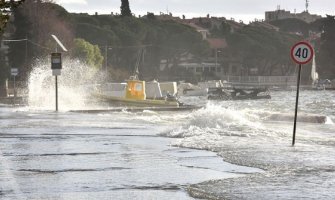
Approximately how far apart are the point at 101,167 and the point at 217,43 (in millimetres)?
161273

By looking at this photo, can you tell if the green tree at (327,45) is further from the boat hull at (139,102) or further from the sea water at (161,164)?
the sea water at (161,164)

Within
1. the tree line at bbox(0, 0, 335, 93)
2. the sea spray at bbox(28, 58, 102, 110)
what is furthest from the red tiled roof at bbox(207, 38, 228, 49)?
the sea spray at bbox(28, 58, 102, 110)

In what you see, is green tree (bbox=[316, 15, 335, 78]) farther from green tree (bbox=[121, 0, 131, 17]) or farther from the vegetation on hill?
green tree (bbox=[121, 0, 131, 17])

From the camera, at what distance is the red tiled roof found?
566 ft

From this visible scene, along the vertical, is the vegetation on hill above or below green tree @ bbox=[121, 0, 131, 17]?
below

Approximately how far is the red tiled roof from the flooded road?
149428 millimetres

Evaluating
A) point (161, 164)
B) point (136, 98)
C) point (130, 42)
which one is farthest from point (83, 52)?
point (161, 164)

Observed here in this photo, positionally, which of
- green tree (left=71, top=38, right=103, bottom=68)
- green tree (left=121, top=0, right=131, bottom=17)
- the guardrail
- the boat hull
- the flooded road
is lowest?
the guardrail

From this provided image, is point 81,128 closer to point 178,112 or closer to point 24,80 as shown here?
point 178,112

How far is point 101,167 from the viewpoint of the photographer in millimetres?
14977

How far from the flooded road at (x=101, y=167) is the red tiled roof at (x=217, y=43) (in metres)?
149

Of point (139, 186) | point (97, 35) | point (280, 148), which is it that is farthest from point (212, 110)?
point (97, 35)

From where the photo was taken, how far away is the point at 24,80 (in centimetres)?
8819

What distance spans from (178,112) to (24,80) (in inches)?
1710
